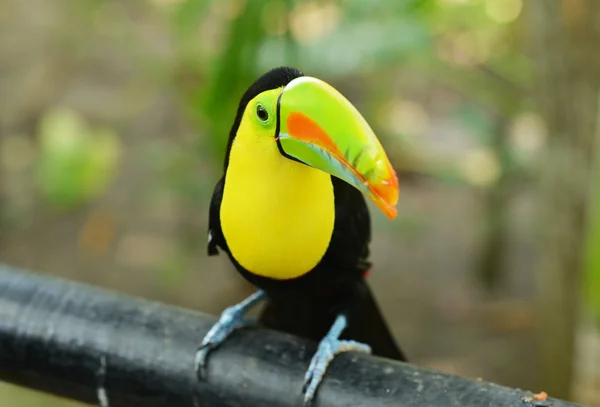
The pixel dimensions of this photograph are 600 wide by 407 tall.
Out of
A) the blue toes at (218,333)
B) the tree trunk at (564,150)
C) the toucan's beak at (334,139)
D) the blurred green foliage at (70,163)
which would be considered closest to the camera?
the toucan's beak at (334,139)

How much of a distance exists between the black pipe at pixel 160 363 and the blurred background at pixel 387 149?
544 mm

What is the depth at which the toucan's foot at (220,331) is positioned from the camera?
82 cm

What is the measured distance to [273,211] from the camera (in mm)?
739

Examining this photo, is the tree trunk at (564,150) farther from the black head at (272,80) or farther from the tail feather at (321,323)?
the black head at (272,80)

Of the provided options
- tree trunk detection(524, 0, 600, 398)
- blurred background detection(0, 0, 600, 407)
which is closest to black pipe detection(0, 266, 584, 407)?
blurred background detection(0, 0, 600, 407)

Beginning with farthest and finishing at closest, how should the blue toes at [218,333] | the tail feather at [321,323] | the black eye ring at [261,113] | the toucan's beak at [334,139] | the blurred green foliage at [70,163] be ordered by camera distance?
the blurred green foliage at [70,163] → the tail feather at [321,323] → the blue toes at [218,333] → the black eye ring at [261,113] → the toucan's beak at [334,139]

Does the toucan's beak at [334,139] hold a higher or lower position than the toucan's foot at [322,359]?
higher

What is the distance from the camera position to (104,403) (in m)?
0.86

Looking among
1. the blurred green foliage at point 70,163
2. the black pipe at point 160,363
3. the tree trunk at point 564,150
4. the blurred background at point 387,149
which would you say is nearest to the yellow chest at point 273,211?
the black pipe at point 160,363

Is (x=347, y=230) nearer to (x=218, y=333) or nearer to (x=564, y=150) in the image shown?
(x=218, y=333)

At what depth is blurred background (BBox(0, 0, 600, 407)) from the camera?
1.50 metres

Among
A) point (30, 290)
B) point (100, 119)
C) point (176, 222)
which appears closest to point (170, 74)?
point (176, 222)

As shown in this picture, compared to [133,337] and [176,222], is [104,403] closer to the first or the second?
[133,337]

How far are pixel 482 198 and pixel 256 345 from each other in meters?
1.77
